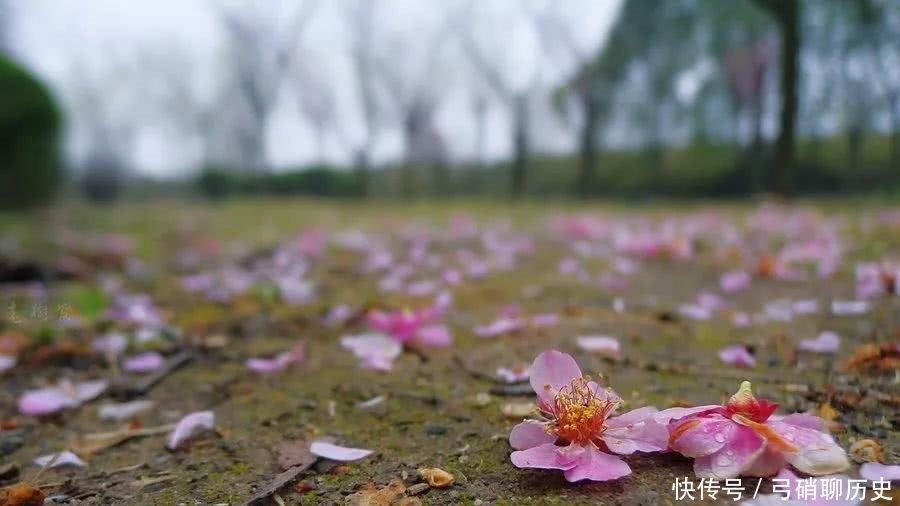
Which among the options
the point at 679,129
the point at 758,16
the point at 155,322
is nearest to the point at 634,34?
the point at 679,129

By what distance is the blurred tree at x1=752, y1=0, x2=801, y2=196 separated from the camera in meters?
5.36

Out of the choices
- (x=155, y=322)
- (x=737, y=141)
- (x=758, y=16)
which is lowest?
(x=155, y=322)

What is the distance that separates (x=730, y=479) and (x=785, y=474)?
6cm

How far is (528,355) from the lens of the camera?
1.29m

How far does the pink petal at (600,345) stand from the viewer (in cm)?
126

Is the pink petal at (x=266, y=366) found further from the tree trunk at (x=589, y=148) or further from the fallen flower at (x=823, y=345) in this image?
the tree trunk at (x=589, y=148)

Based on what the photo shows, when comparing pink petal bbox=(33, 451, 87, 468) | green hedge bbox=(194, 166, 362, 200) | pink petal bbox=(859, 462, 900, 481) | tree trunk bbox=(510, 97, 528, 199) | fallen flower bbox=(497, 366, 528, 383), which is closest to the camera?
pink petal bbox=(859, 462, 900, 481)

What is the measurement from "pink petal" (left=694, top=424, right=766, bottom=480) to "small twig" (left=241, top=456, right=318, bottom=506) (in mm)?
499

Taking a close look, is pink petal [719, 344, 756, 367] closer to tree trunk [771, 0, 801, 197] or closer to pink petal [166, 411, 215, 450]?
pink petal [166, 411, 215, 450]

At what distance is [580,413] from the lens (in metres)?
0.74

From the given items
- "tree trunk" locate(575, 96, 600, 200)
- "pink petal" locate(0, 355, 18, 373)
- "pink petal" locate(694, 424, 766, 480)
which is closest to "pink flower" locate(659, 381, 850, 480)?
"pink petal" locate(694, 424, 766, 480)

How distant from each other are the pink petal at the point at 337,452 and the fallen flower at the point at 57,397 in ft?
2.06

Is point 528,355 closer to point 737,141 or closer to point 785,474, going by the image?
point 785,474

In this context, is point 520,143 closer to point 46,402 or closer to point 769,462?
point 46,402
